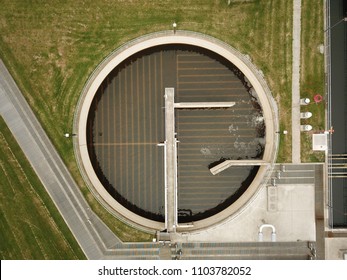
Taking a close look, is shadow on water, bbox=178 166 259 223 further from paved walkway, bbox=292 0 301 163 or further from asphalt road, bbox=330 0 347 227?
asphalt road, bbox=330 0 347 227

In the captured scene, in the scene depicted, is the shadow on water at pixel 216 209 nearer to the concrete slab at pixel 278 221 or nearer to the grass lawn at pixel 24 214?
the concrete slab at pixel 278 221

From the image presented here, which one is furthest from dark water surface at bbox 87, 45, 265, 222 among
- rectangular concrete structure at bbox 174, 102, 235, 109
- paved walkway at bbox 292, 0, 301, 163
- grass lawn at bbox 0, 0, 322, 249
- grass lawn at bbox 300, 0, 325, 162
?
grass lawn at bbox 300, 0, 325, 162

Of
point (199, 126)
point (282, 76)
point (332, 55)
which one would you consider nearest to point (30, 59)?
point (199, 126)

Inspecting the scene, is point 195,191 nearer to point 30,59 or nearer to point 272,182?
point 272,182

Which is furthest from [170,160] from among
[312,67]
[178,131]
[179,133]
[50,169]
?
[312,67]

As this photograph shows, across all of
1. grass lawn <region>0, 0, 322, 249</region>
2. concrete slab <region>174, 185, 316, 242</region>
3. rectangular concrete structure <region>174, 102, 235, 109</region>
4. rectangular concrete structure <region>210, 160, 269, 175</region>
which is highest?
grass lawn <region>0, 0, 322, 249</region>
